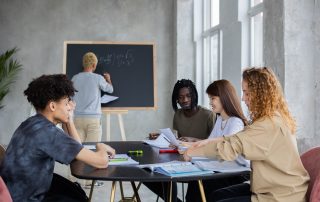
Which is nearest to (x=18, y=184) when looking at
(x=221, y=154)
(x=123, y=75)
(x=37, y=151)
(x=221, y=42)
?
(x=37, y=151)

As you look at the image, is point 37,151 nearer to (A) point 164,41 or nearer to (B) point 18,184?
(B) point 18,184

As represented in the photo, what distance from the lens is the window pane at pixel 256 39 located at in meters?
4.95

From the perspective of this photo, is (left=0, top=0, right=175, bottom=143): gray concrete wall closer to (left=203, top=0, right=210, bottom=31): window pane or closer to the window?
the window

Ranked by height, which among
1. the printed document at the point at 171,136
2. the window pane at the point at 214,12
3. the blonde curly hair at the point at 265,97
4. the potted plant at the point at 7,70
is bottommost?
the printed document at the point at 171,136

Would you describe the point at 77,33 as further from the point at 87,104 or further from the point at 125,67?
the point at 87,104

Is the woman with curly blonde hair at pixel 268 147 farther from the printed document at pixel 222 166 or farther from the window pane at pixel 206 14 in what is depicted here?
the window pane at pixel 206 14

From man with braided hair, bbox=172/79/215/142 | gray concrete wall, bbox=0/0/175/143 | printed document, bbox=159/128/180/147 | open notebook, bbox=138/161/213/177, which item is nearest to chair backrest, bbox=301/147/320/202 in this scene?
open notebook, bbox=138/161/213/177

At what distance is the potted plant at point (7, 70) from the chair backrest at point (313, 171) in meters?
5.68

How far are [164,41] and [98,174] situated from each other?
19.1 feet

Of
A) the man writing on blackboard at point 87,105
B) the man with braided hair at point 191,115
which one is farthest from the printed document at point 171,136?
the man writing on blackboard at point 87,105

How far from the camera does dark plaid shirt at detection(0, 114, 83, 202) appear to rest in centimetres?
210

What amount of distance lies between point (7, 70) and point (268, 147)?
19.7 ft

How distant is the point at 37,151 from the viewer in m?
2.12

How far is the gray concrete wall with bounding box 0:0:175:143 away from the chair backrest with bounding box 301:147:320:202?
17.9ft
